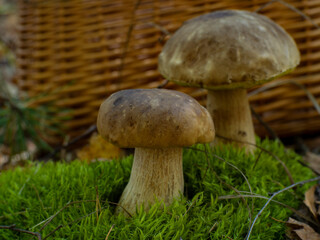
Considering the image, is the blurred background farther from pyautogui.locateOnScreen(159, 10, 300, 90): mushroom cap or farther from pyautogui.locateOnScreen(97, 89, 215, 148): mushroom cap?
pyautogui.locateOnScreen(97, 89, 215, 148): mushroom cap

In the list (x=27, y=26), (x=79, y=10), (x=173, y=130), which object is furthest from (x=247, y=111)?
(x=27, y=26)

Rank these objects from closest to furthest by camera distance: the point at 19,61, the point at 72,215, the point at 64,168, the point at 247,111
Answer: the point at 72,215 < the point at 64,168 < the point at 247,111 < the point at 19,61

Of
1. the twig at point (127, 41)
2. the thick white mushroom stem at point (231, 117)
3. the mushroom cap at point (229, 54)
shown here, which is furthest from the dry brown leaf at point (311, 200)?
the twig at point (127, 41)

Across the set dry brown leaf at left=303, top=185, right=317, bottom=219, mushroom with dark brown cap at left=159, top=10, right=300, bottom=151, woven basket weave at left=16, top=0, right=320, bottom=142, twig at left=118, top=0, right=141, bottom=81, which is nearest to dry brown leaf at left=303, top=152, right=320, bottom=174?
woven basket weave at left=16, top=0, right=320, bottom=142

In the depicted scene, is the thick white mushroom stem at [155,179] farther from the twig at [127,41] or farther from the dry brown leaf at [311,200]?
the twig at [127,41]

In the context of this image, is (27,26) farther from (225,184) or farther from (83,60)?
(225,184)

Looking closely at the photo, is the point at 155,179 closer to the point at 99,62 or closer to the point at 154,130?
the point at 154,130

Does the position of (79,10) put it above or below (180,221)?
above
